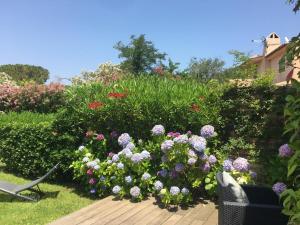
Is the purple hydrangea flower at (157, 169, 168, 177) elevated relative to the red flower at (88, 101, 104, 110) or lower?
lower

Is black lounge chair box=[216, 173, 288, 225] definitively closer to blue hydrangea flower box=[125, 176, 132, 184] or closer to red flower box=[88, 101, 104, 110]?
blue hydrangea flower box=[125, 176, 132, 184]

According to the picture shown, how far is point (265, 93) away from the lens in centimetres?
620

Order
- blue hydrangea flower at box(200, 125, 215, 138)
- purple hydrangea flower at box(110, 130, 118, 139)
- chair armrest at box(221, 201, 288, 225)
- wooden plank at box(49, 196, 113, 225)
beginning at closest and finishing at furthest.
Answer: chair armrest at box(221, 201, 288, 225), wooden plank at box(49, 196, 113, 225), blue hydrangea flower at box(200, 125, 215, 138), purple hydrangea flower at box(110, 130, 118, 139)

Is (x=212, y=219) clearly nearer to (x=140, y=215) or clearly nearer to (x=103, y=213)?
(x=140, y=215)

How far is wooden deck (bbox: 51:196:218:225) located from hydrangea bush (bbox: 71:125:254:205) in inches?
7.5

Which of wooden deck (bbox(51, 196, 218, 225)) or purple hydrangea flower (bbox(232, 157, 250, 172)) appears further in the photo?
purple hydrangea flower (bbox(232, 157, 250, 172))

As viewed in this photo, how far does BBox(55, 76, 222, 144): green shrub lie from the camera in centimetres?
655

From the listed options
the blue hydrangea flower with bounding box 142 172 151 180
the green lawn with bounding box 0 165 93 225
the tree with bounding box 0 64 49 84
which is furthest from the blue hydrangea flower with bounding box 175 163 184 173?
the tree with bounding box 0 64 49 84

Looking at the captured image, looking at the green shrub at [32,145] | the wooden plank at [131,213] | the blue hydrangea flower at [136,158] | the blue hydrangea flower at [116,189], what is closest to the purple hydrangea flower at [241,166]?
the wooden plank at [131,213]

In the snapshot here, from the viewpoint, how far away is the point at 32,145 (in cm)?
858

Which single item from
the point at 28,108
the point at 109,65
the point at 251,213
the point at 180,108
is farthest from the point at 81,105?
the point at 109,65

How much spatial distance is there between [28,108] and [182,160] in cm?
964

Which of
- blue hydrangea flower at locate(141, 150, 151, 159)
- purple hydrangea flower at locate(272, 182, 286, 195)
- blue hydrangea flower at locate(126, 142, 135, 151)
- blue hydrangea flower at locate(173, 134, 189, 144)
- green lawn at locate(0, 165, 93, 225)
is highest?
blue hydrangea flower at locate(173, 134, 189, 144)

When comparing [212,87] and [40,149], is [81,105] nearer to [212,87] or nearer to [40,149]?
[40,149]
